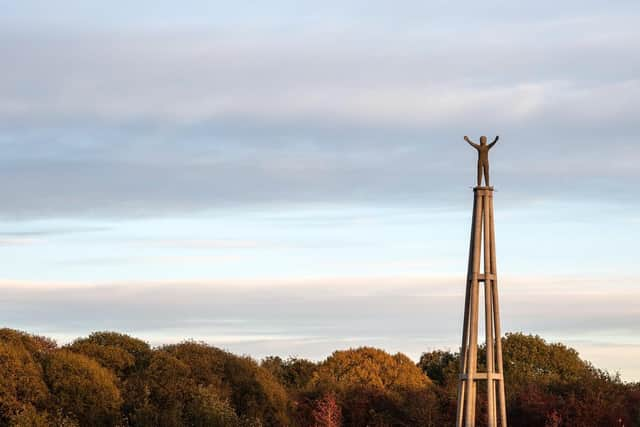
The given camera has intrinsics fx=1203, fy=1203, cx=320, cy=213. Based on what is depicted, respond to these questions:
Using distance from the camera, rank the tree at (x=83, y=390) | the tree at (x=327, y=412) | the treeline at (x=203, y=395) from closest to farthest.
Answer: the treeline at (x=203, y=395)
the tree at (x=327, y=412)
the tree at (x=83, y=390)

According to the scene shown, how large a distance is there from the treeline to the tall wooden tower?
1134 cm

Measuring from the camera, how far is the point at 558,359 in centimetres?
8850

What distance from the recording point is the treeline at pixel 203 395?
160 ft

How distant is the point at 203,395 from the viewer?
168ft

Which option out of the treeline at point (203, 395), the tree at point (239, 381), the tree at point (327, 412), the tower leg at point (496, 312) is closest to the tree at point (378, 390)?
the treeline at point (203, 395)

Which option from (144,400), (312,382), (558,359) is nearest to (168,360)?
(144,400)

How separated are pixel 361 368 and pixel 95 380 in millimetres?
31568

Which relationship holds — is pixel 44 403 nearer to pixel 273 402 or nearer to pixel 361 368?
pixel 273 402

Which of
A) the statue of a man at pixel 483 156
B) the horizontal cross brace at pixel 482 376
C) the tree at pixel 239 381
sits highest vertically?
the statue of a man at pixel 483 156

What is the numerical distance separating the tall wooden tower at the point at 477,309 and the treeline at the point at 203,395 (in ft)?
37.2

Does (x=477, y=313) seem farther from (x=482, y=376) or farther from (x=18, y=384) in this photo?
(x=18, y=384)

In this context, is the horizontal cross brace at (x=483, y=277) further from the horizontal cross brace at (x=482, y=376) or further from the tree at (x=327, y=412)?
the tree at (x=327, y=412)

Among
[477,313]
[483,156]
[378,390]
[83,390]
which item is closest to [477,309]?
[477,313]

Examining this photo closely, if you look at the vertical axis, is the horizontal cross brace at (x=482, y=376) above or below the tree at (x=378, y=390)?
below
